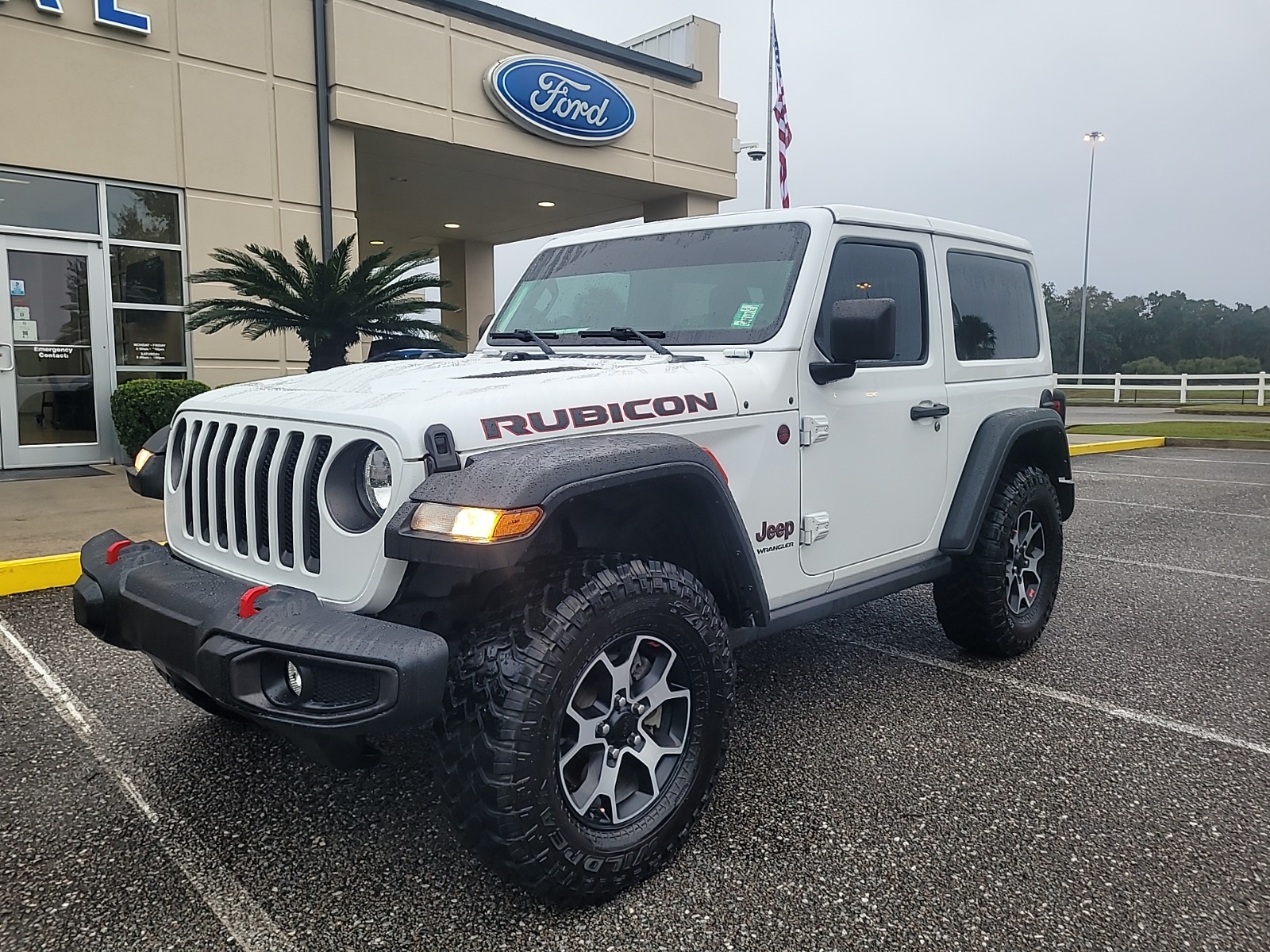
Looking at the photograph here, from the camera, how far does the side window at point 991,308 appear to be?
4145 mm

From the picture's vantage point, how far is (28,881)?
2.49 metres

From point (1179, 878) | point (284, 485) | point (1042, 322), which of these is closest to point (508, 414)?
point (284, 485)

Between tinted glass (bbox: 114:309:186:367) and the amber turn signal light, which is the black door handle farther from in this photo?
tinted glass (bbox: 114:309:186:367)

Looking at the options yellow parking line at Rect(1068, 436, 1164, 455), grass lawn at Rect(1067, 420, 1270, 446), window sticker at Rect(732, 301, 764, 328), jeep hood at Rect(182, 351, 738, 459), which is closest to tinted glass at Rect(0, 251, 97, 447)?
jeep hood at Rect(182, 351, 738, 459)

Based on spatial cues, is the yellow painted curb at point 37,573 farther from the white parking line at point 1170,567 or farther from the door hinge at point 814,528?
the white parking line at point 1170,567

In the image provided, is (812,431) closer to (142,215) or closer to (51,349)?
(51,349)

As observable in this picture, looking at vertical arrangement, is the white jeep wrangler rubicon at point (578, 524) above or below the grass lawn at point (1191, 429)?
above

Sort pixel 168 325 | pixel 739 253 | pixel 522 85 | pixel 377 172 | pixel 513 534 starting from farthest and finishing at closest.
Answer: pixel 377 172 < pixel 522 85 < pixel 168 325 < pixel 739 253 < pixel 513 534

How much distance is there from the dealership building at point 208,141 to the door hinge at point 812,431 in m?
9.24

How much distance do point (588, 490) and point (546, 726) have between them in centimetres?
58

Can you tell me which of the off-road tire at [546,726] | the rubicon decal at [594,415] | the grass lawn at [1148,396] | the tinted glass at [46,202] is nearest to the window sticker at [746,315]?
the rubicon decal at [594,415]

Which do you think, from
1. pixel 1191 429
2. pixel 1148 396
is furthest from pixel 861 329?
pixel 1148 396

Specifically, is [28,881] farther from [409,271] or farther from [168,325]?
[168,325]

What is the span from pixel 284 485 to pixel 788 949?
1734mm
